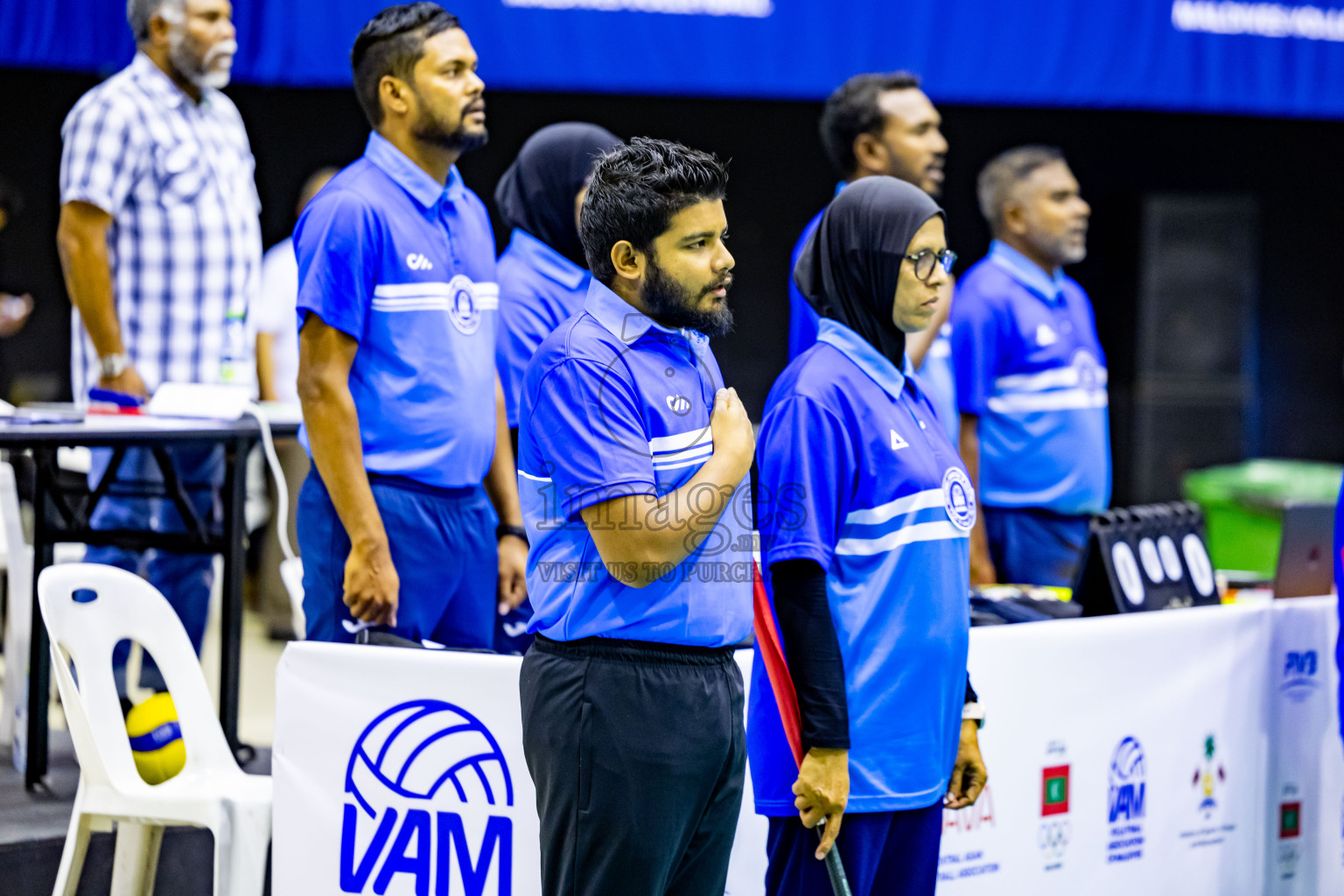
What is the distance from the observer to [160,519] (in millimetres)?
3463

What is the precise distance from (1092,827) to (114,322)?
2482 millimetres

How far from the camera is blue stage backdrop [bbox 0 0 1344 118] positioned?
4.40 meters

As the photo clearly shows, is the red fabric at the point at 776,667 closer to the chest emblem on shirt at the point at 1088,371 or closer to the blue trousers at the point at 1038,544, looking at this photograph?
the blue trousers at the point at 1038,544

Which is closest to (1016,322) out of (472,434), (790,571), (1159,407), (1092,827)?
(1092,827)

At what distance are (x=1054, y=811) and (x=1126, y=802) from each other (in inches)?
7.8

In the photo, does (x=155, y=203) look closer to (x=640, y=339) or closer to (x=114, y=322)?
(x=114, y=322)

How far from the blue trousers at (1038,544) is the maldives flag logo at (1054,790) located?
1.09 metres

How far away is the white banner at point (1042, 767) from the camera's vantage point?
8.25 feet

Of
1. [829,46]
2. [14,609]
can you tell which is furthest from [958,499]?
[829,46]

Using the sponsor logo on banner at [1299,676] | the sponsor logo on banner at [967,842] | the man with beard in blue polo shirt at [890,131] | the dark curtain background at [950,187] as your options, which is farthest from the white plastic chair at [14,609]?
the sponsor logo on banner at [1299,676]

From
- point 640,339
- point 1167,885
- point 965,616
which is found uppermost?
point 640,339

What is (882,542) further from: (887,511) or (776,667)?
(776,667)

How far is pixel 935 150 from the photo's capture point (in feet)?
12.8

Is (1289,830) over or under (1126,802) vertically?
under
